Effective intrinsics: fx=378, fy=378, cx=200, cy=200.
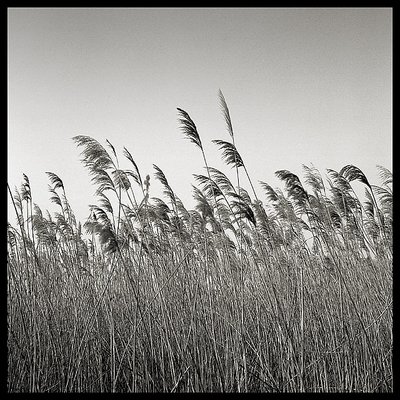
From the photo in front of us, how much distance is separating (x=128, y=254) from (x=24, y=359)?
52.0 inches

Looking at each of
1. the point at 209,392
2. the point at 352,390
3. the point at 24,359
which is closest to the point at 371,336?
the point at 352,390

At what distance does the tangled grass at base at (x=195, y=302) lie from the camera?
305cm

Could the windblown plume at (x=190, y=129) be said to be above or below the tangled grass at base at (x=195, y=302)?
above

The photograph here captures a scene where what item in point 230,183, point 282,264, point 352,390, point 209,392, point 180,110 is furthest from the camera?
point 282,264

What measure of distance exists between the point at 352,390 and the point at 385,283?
5.66ft

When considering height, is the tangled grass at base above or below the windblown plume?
below

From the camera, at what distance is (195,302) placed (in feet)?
11.1

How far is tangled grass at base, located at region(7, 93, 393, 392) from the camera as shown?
10.0 feet

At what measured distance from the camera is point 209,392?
2881 millimetres
